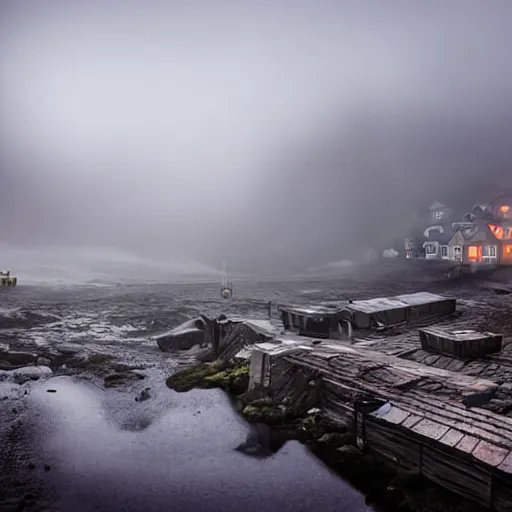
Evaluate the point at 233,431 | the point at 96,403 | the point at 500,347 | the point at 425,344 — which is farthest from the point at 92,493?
the point at 500,347

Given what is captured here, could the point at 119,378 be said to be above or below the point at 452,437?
below

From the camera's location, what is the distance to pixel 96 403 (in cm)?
2619

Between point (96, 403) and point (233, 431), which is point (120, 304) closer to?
point (96, 403)

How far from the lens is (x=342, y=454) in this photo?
59.6 ft

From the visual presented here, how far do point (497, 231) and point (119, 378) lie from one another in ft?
270

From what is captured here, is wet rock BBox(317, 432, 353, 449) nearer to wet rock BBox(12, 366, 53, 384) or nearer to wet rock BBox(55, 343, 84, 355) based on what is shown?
wet rock BBox(12, 366, 53, 384)

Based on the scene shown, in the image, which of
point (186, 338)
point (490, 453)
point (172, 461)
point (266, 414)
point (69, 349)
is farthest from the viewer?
point (186, 338)

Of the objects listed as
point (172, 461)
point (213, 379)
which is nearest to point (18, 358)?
point (213, 379)

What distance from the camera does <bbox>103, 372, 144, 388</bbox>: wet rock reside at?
2958cm

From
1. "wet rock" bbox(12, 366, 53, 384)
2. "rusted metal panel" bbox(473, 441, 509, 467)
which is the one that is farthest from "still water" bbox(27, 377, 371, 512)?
"rusted metal panel" bbox(473, 441, 509, 467)

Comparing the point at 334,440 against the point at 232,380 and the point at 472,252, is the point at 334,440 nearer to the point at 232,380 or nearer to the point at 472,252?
the point at 232,380

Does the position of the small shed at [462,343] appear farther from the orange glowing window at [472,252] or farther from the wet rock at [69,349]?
the orange glowing window at [472,252]

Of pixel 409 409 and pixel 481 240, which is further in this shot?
pixel 481 240

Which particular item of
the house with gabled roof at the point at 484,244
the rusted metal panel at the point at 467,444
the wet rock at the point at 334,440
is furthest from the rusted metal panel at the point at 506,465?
the house with gabled roof at the point at 484,244
